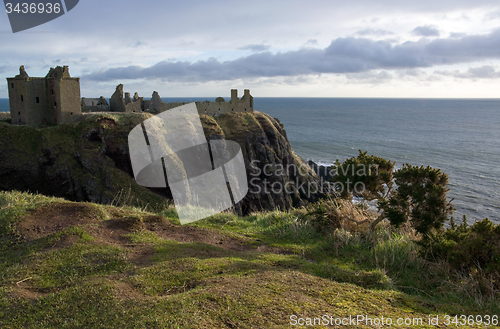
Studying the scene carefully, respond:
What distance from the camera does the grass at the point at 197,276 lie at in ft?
15.7

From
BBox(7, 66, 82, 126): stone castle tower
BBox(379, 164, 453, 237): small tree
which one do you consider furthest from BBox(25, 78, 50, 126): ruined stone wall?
BBox(379, 164, 453, 237): small tree

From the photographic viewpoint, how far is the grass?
15.7 ft

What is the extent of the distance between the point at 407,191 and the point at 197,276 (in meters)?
6.82

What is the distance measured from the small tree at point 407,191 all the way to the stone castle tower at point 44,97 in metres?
39.3

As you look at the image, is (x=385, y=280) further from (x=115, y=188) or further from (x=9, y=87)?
(x=9, y=87)

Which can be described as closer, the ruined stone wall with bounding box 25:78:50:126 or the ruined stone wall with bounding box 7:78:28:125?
the ruined stone wall with bounding box 7:78:28:125

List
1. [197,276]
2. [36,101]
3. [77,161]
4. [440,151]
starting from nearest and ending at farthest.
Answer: [197,276], [77,161], [36,101], [440,151]

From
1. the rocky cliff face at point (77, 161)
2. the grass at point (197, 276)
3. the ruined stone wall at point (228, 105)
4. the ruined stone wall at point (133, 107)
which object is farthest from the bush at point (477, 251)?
the ruined stone wall at point (228, 105)

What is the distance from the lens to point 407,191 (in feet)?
31.6

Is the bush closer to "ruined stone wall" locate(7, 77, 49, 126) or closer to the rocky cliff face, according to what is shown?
the rocky cliff face

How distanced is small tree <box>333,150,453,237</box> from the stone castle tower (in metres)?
39.3

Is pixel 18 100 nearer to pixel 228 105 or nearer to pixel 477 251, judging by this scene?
pixel 228 105

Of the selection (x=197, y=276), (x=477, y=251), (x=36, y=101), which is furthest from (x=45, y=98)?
(x=477, y=251)

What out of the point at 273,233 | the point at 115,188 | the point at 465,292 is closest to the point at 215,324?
the point at 465,292
